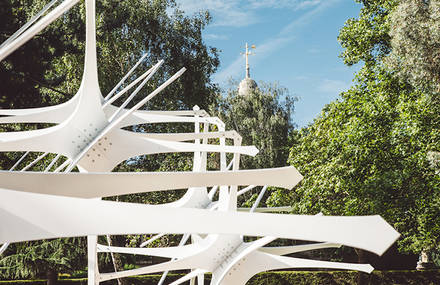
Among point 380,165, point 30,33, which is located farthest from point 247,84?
point 30,33

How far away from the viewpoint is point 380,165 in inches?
531

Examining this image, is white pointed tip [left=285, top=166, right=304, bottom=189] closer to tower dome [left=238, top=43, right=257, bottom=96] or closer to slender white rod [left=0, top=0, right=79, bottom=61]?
slender white rod [left=0, top=0, right=79, bottom=61]

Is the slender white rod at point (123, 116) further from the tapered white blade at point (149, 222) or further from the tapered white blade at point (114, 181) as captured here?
the tapered white blade at point (149, 222)

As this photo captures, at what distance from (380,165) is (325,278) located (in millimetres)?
5617

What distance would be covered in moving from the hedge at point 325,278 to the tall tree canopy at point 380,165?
11.1 feet

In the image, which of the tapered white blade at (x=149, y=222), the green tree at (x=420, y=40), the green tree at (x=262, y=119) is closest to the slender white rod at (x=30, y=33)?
the tapered white blade at (x=149, y=222)

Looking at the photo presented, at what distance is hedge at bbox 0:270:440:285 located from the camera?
1719 cm

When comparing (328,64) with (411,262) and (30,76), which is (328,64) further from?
(30,76)

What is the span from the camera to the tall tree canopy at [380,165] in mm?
13016

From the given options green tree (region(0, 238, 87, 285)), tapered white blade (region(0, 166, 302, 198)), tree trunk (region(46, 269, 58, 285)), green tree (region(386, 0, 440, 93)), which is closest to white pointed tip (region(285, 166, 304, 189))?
tapered white blade (region(0, 166, 302, 198))

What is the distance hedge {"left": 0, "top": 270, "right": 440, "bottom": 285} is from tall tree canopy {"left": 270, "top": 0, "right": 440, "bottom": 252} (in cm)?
340

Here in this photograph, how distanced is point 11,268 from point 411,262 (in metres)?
17.8

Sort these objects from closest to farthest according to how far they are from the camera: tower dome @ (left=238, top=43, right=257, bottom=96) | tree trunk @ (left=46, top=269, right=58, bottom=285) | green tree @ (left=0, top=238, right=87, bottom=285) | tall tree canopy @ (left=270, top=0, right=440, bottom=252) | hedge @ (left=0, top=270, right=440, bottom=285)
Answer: tall tree canopy @ (left=270, top=0, right=440, bottom=252)
green tree @ (left=0, top=238, right=87, bottom=285)
tree trunk @ (left=46, top=269, right=58, bottom=285)
hedge @ (left=0, top=270, right=440, bottom=285)
tower dome @ (left=238, top=43, right=257, bottom=96)

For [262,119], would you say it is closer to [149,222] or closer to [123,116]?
[123,116]
